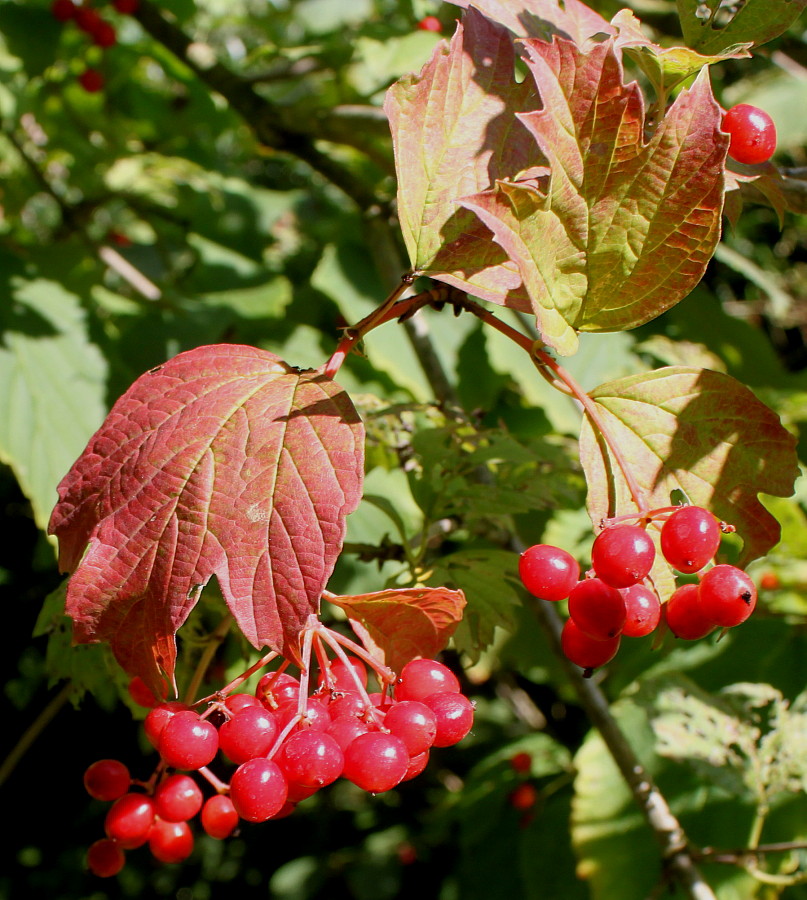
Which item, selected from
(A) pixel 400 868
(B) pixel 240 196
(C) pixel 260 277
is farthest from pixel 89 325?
(A) pixel 400 868

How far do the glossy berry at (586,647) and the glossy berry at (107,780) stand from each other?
0.56 metres

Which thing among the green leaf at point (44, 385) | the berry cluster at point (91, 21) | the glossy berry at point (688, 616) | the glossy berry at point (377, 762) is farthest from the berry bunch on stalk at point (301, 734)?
the berry cluster at point (91, 21)

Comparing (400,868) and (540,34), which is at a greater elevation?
(540,34)

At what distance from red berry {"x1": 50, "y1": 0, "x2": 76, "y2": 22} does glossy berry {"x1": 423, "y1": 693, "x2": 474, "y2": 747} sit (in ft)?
8.34

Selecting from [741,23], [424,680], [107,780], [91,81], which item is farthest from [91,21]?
[424,680]

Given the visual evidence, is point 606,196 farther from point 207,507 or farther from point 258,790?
point 258,790

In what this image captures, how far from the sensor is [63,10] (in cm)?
252

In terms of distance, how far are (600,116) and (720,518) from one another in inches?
17.1

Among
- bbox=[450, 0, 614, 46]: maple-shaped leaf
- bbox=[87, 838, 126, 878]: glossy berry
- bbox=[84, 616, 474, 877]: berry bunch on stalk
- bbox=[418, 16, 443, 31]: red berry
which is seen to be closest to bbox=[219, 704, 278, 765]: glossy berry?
bbox=[84, 616, 474, 877]: berry bunch on stalk

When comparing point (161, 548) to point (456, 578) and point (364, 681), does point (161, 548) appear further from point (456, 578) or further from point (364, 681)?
point (456, 578)

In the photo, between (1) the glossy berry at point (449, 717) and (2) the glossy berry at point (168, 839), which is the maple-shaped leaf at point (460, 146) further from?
(2) the glossy berry at point (168, 839)

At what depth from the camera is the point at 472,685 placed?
315cm

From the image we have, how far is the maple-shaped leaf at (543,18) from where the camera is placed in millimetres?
939

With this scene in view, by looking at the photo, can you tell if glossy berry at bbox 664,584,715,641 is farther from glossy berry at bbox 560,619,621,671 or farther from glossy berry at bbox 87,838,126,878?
glossy berry at bbox 87,838,126,878
